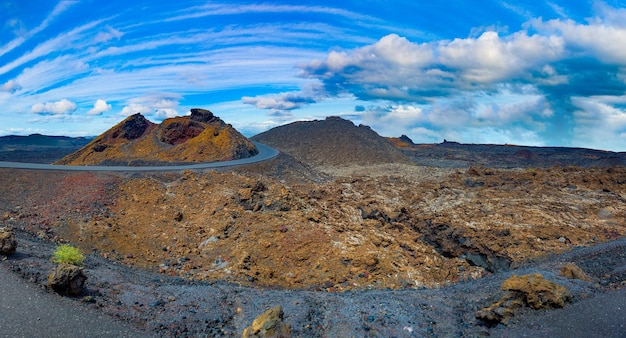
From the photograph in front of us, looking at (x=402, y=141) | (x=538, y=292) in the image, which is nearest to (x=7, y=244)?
(x=538, y=292)

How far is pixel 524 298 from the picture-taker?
9539 mm

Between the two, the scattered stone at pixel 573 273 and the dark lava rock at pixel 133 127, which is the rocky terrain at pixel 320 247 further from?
the dark lava rock at pixel 133 127

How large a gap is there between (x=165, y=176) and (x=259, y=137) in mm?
61966

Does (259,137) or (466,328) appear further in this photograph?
(259,137)

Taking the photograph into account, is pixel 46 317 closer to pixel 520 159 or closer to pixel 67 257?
pixel 67 257

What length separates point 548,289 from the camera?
9.36 metres

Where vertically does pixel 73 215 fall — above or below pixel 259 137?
below

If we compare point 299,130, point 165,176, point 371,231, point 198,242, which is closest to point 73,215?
point 198,242

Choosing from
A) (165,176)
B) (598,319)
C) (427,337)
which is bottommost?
(427,337)

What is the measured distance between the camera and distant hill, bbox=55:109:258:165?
A: 39.3 meters

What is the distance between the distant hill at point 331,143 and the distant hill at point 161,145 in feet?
62.3

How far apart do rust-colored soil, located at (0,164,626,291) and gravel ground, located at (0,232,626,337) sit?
3314 mm

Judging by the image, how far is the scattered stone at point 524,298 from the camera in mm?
9297

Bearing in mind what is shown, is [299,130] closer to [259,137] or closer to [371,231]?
[259,137]
